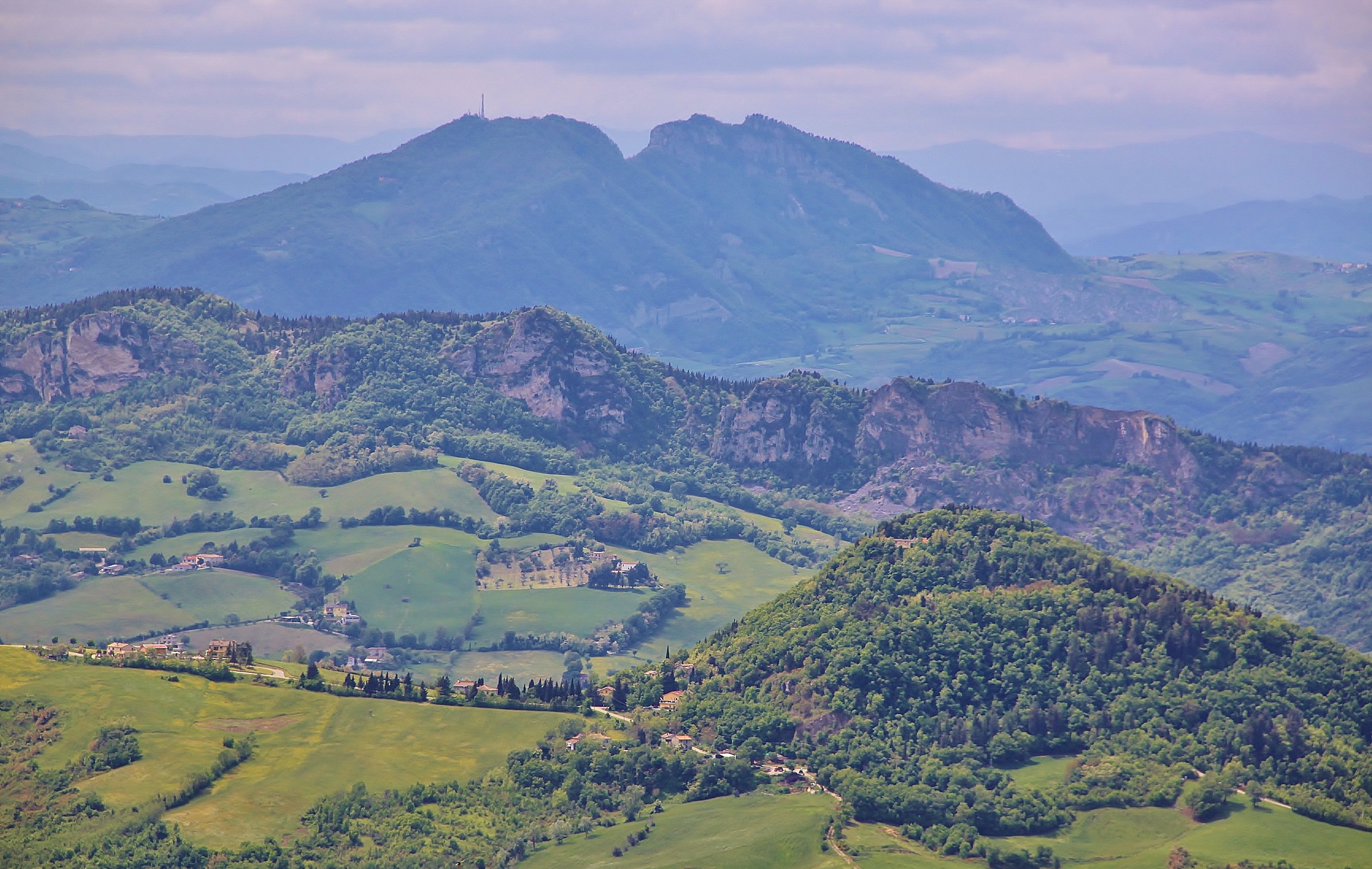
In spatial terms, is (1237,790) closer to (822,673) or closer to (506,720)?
(822,673)

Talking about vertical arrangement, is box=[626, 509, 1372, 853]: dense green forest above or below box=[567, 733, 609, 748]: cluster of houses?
above

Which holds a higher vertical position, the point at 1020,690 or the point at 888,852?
the point at 1020,690

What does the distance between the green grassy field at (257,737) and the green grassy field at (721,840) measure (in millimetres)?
14450

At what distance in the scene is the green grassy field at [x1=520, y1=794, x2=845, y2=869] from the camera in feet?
379

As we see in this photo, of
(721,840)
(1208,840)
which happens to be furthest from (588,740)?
(1208,840)

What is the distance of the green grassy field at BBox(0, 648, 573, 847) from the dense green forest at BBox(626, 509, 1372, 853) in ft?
63.1

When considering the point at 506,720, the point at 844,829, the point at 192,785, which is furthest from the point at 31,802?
the point at 844,829

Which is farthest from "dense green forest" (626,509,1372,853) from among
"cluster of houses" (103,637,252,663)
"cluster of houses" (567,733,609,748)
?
"cluster of houses" (103,637,252,663)

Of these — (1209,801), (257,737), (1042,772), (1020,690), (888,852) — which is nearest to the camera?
(888,852)

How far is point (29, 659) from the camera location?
143m

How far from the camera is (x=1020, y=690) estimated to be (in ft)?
466

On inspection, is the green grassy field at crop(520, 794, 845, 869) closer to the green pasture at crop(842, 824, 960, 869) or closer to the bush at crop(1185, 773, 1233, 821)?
the green pasture at crop(842, 824, 960, 869)

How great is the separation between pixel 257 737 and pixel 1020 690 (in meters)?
59.4

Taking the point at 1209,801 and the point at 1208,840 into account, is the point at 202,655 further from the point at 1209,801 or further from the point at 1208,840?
the point at 1208,840
